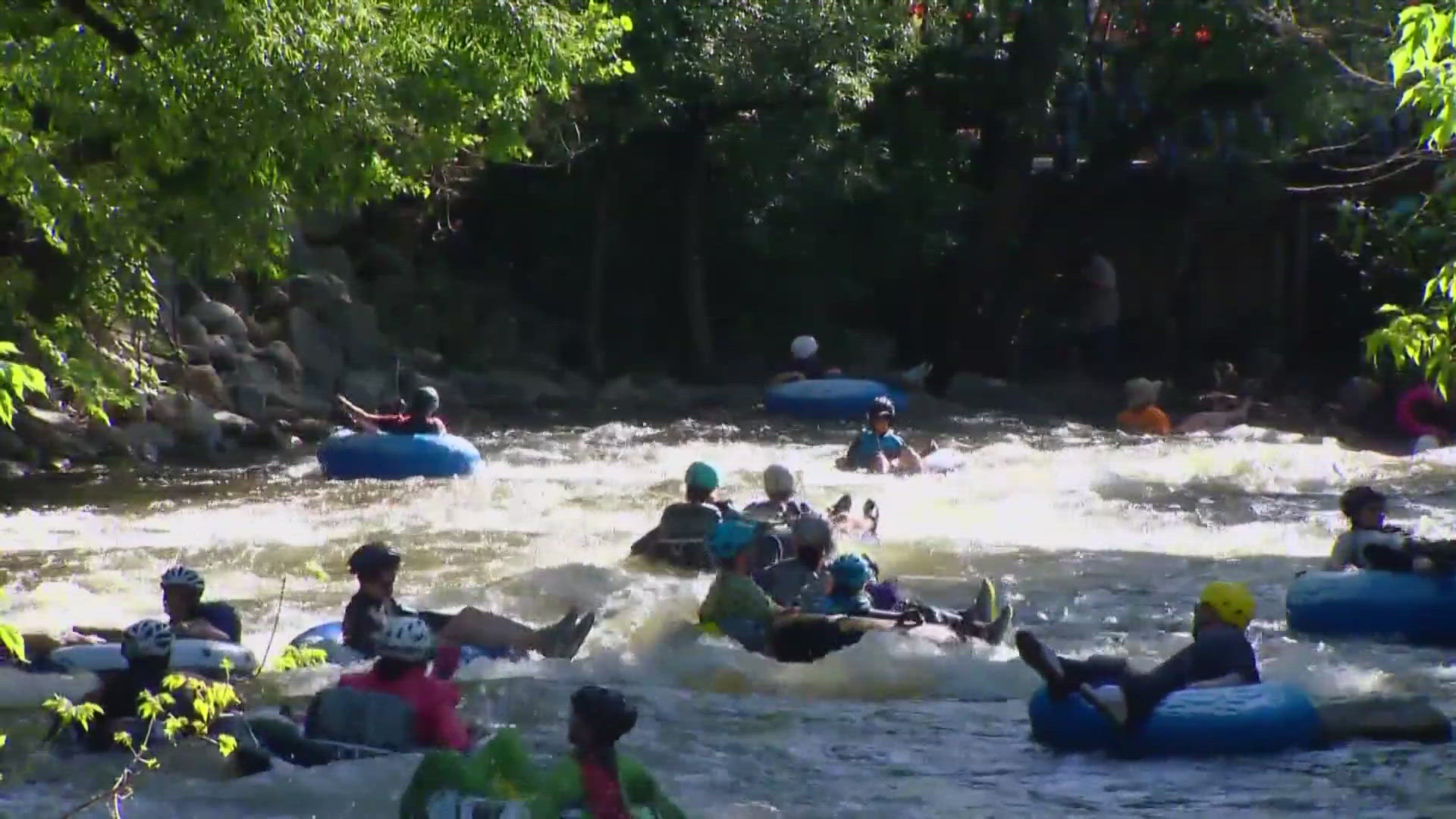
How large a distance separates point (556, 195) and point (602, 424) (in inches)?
180

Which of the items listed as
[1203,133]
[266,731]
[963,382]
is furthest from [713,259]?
[266,731]

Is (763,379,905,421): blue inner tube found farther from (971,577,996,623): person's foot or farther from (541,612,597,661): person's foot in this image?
(541,612,597,661): person's foot

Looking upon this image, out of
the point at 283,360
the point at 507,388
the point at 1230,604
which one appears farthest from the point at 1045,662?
the point at 507,388

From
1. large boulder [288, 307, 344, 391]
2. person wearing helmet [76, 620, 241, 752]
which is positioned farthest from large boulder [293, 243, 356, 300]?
person wearing helmet [76, 620, 241, 752]

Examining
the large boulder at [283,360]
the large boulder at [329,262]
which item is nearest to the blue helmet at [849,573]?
the large boulder at [283,360]

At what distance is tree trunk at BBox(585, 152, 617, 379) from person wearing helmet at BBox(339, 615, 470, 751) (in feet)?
58.1

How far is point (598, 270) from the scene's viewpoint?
84.0 feet

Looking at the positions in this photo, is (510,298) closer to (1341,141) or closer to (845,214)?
(845,214)

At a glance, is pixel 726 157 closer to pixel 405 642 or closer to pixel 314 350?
pixel 314 350

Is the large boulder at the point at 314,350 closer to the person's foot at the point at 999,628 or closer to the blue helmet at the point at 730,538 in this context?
the blue helmet at the point at 730,538

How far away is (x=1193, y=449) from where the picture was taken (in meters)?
19.5

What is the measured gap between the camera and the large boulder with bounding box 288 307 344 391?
22.3 meters

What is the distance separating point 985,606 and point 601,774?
4.72 m

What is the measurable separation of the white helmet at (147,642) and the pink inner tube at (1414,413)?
49.5ft
